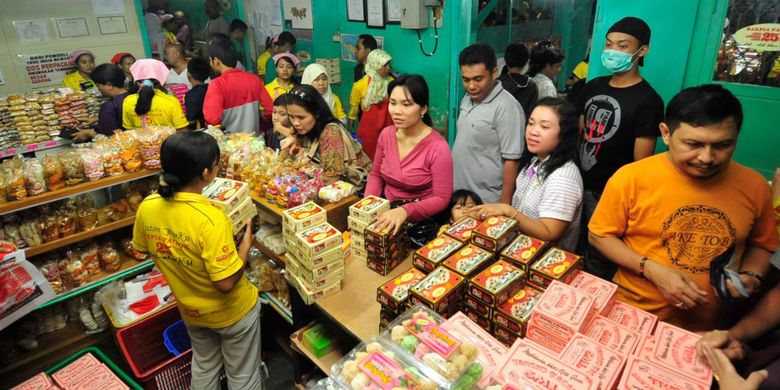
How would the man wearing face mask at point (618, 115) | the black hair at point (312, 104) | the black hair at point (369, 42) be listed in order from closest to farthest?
1. the man wearing face mask at point (618, 115)
2. the black hair at point (312, 104)
3. the black hair at point (369, 42)

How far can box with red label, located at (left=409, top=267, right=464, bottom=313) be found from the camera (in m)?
1.76

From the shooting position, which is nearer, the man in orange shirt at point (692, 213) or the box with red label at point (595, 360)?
the box with red label at point (595, 360)

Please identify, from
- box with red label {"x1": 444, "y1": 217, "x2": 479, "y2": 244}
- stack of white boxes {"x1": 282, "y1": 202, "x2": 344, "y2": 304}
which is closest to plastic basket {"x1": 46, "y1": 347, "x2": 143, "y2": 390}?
stack of white boxes {"x1": 282, "y1": 202, "x2": 344, "y2": 304}

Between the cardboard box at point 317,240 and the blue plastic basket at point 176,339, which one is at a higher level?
the cardboard box at point 317,240

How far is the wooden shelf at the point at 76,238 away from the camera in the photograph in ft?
9.22

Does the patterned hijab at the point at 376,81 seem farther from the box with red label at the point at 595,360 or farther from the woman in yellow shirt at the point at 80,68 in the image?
the box with red label at the point at 595,360

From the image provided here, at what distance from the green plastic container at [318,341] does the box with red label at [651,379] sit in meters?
1.59

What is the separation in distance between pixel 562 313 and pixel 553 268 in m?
0.29

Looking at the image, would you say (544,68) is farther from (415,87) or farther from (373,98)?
(415,87)

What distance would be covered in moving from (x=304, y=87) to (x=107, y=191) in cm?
173

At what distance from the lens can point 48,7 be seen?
18.6 ft

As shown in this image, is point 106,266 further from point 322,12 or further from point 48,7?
point 322,12

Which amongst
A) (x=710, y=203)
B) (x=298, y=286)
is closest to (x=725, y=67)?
(x=710, y=203)

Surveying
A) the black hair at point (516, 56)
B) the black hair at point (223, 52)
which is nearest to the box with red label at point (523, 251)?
the black hair at point (516, 56)
